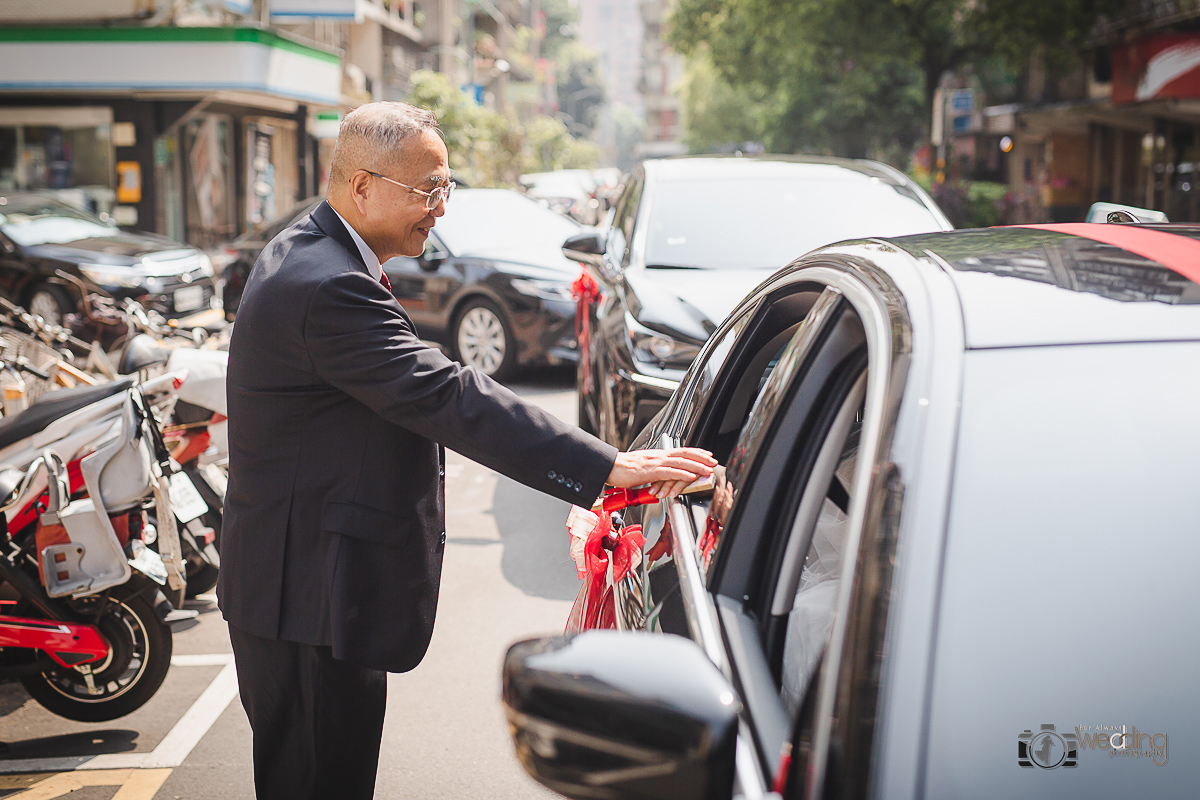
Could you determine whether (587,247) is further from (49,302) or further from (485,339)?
(49,302)

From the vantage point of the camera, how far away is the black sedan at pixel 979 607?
1.32 metres

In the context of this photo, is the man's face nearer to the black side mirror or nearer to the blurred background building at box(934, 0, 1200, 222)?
the black side mirror

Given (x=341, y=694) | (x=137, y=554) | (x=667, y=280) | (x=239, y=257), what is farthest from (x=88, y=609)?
(x=239, y=257)

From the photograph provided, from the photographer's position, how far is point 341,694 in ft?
8.09

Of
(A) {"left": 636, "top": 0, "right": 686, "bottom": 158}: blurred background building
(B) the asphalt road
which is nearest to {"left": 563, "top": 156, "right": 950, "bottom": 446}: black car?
(B) the asphalt road

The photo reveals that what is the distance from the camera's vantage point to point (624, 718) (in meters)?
1.40

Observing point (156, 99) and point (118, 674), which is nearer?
point (118, 674)

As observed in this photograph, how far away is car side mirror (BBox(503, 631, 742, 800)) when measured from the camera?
4.53ft

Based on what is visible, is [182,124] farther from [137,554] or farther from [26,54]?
[137,554]

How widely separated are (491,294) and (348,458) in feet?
26.1

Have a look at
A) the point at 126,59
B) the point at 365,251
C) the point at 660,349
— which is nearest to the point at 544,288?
the point at 660,349

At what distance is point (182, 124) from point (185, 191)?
1.31 m

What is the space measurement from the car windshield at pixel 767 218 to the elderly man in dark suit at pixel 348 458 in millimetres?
3768

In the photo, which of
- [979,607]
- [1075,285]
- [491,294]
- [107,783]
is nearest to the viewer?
[979,607]
